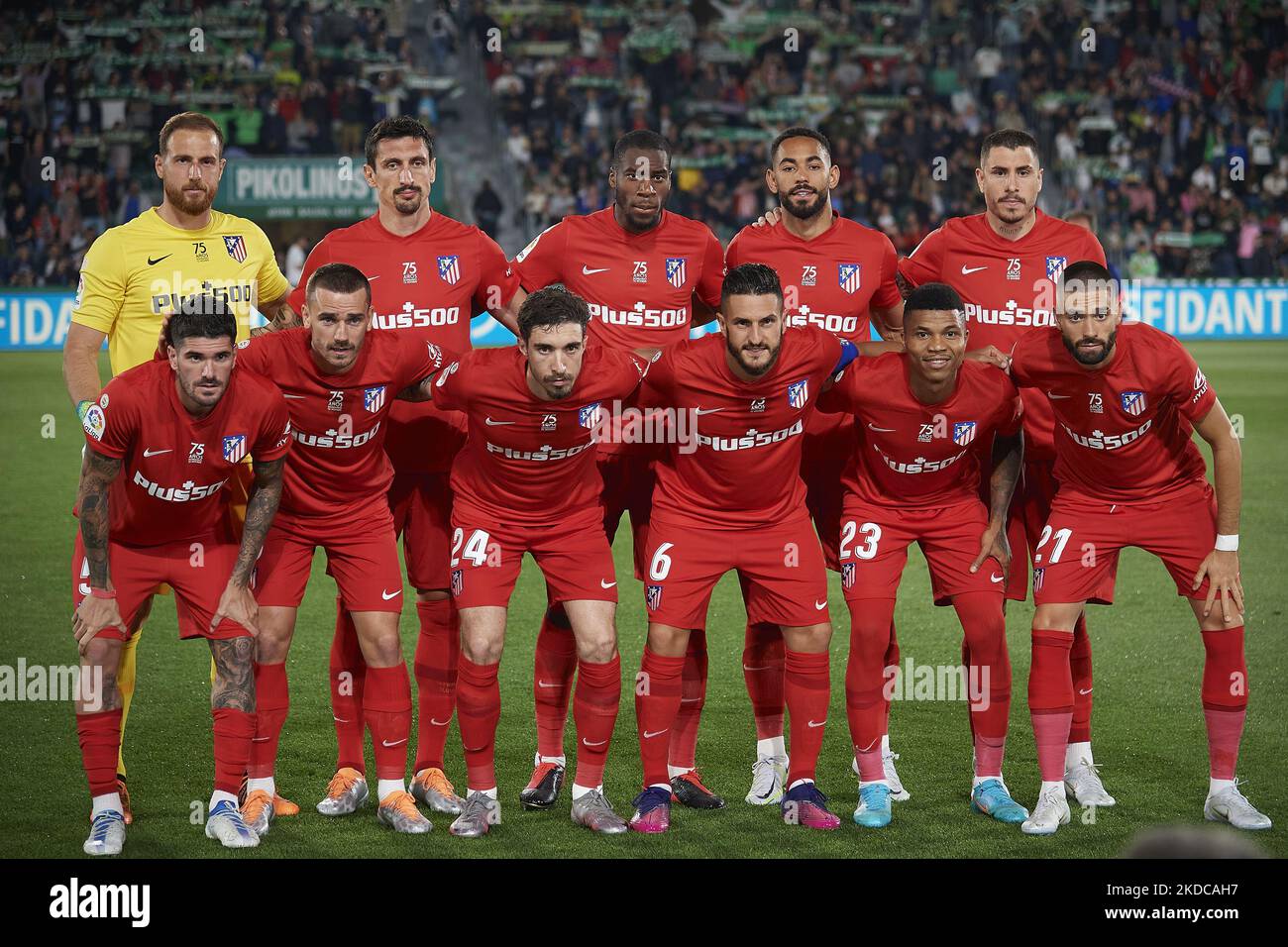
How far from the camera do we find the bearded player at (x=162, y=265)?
5883 millimetres

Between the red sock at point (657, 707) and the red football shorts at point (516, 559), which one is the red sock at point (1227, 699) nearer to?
the red sock at point (657, 707)

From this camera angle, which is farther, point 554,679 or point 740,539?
point 554,679

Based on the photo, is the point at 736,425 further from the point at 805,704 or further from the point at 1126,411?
the point at 1126,411

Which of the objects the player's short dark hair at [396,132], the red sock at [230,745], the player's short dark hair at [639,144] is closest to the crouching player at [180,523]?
the red sock at [230,745]

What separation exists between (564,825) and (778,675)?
1.10 m

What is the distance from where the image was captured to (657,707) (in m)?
5.45

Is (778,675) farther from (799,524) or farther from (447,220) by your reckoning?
(447,220)

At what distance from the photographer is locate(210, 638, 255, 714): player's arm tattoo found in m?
5.19

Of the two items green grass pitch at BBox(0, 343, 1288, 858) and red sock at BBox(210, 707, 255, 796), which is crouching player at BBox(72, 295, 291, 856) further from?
green grass pitch at BBox(0, 343, 1288, 858)

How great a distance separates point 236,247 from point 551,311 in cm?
163

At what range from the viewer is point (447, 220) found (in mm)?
6121

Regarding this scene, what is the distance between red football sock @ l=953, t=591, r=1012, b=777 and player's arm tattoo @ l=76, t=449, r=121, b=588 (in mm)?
3047

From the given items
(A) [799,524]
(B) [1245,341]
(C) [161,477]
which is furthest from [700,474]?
(B) [1245,341]

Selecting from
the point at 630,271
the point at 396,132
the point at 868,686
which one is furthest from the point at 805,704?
the point at 396,132
